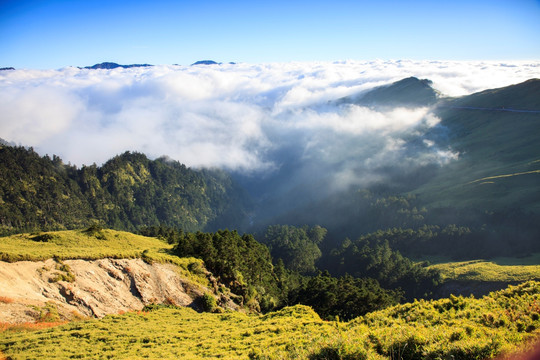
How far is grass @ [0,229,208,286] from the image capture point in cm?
4150

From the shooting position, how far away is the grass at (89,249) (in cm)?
4150

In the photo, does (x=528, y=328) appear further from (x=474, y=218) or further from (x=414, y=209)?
(x=414, y=209)

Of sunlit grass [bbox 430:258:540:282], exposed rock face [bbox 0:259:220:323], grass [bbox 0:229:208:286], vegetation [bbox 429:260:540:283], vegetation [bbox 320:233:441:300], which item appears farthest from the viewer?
vegetation [bbox 320:233:441:300]

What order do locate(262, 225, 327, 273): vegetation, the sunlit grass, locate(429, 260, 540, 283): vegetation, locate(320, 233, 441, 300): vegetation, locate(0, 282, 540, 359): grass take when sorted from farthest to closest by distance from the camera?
locate(262, 225, 327, 273): vegetation < locate(320, 233, 441, 300): vegetation < the sunlit grass < locate(429, 260, 540, 283): vegetation < locate(0, 282, 540, 359): grass

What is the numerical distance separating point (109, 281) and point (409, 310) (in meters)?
38.7

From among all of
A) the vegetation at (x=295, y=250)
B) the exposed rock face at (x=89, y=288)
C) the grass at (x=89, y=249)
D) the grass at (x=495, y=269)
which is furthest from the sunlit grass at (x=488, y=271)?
the exposed rock face at (x=89, y=288)

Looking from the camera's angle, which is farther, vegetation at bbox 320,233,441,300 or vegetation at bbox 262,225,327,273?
vegetation at bbox 262,225,327,273

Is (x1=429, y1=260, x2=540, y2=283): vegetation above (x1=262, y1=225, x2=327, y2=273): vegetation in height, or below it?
above

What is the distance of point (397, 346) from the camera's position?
17.1 m

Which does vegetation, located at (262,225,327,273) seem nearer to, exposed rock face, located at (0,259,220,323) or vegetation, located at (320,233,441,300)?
vegetation, located at (320,233,441,300)

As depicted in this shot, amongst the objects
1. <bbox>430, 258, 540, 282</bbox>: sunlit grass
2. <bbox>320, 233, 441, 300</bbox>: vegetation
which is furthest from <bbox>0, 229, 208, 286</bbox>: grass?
<bbox>430, 258, 540, 282</bbox>: sunlit grass

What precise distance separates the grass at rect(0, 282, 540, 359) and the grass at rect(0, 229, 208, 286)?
13860mm

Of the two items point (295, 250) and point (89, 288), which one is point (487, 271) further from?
point (89, 288)

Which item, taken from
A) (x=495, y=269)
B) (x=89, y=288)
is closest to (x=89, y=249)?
(x=89, y=288)
